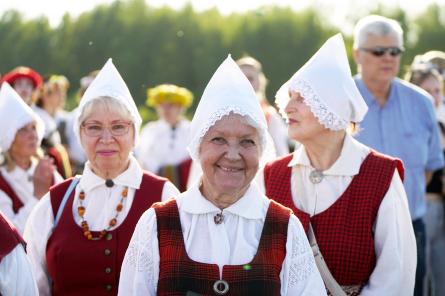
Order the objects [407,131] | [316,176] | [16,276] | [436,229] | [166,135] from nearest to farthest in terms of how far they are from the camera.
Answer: [16,276], [316,176], [407,131], [436,229], [166,135]

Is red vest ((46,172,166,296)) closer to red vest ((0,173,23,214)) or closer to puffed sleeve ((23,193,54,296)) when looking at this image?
puffed sleeve ((23,193,54,296))

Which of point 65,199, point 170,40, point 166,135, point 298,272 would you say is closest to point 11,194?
point 65,199

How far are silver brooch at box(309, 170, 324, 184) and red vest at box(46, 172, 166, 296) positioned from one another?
1.07 m

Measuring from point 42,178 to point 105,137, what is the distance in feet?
5.02

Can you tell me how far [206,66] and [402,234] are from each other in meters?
27.2

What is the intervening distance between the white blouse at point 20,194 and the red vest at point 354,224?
6.69 ft

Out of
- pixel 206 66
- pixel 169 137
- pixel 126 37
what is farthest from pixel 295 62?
pixel 169 137

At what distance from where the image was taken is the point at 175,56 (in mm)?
31500

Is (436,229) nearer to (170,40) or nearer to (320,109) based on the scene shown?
(320,109)

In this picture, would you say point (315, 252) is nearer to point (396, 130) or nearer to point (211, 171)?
point (211, 171)

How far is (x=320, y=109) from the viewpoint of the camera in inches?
186

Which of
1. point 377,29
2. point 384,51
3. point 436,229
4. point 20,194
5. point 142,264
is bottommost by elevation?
point 436,229

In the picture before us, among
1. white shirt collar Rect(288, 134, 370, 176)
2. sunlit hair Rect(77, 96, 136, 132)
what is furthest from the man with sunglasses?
sunlit hair Rect(77, 96, 136, 132)

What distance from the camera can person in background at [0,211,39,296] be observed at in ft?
13.0
